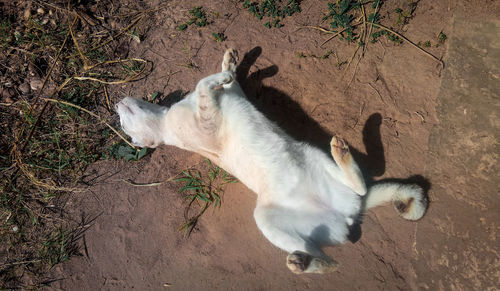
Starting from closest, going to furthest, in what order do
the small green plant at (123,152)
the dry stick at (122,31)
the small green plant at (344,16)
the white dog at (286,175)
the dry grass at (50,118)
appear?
the white dog at (286,175) → the small green plant at (344,16) → the dry grass at (50,118) → the small green plant at (123,152) → the dry stick at (122,31)

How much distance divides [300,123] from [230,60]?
1.09m

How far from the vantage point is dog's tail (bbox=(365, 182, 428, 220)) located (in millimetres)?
2678

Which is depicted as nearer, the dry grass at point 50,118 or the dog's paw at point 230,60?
the dog's paw at point 230,60

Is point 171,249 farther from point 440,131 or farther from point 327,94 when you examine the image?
point 440,131

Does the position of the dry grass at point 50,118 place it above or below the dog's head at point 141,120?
below

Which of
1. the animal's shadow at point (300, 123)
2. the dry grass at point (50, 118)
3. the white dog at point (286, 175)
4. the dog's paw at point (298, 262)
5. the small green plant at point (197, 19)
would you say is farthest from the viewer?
the small green plant at point (197, 19)

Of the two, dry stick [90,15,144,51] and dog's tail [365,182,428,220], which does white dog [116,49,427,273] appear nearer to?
dog's tail [365,182,428,220]

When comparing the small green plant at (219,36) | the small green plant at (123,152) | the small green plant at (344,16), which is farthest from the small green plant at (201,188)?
the small green plant at (344,16)

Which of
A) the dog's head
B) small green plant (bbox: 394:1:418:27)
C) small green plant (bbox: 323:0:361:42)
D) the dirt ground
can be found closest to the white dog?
the dog's head

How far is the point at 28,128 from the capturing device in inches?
159

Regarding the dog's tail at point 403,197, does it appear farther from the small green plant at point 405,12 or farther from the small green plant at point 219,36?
the small green plant at point 219,36

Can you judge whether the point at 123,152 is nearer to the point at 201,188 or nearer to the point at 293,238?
the point at 201,188

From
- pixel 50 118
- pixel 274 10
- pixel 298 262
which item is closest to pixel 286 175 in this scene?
pixel 298 262

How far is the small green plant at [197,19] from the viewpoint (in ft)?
12.6
